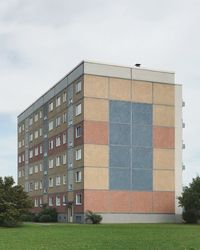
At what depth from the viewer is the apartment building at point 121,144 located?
202 feet

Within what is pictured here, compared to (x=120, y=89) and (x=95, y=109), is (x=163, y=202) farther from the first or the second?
(x=120, y=89)

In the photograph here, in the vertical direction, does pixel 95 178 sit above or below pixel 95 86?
below

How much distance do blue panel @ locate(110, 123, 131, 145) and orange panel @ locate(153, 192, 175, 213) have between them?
7.16 meters

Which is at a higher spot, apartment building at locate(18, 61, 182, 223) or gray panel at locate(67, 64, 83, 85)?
gray panel at locate(67, 64, 83, 85)

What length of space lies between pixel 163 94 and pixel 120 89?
19.5ft

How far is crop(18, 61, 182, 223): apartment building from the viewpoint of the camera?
202 ft

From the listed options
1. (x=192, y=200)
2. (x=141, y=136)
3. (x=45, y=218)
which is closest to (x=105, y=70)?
(x=141, y=136)

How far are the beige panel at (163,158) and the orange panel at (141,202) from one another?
3.65 meters

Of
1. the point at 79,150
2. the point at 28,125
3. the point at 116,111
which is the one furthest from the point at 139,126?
the point at 28,125


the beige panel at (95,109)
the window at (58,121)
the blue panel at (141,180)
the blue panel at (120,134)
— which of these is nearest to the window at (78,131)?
the beige panel at (95,109)

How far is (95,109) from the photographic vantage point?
62188 mm

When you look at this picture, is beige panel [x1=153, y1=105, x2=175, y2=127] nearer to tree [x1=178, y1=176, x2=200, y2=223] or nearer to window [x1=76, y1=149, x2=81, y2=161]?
tree [x1=178, y1=176, x2=200, y2=223]

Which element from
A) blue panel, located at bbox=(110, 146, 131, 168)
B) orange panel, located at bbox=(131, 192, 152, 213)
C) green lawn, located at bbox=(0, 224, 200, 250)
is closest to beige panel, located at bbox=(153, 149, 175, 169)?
blue panel, located at bbox=(110, 146, 131, 168)

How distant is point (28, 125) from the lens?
294ft
